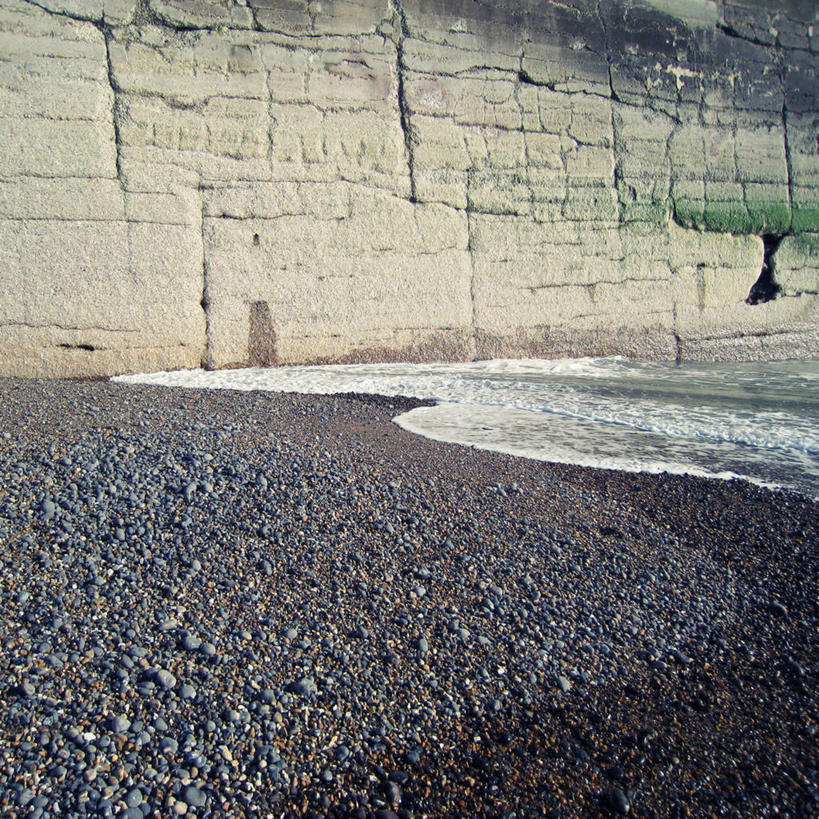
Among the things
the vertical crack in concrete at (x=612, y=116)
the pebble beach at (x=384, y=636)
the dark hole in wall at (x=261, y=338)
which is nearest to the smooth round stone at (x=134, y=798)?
the pebble beach at (x=384, y=636)

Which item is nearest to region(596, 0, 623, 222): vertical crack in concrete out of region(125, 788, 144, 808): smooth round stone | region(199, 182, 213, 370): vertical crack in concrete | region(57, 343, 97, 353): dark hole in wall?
region(199, 182, 213, 370): vertical crack in concrete

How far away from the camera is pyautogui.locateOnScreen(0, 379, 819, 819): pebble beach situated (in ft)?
5.08

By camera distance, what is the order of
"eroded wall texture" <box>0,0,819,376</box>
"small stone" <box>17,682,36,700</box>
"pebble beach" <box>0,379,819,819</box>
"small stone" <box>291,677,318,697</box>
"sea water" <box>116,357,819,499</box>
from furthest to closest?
"eroded wall texture" <box>0,0,819,376</box>
"sea water" <box>116,357,819,499</box>
"small stone" <box>291,677,318,697</box>
"small stone" <box>17,682,36,700</box>
"pebble beach" <box>0,379,819,819</box>

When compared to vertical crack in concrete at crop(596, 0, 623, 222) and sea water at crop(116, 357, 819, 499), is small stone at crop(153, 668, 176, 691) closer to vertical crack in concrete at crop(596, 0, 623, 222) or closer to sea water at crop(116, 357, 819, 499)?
sea water at crop(116, 357, 819, 499)

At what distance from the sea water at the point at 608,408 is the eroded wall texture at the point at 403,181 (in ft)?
0.84

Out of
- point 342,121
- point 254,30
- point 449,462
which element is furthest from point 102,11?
point 449,462

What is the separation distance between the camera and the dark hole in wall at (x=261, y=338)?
5164 millimetres

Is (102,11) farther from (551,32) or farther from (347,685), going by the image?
(347,685)

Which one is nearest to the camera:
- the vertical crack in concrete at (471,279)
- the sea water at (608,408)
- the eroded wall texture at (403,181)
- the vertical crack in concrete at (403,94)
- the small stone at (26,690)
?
the small stone at (26,690)

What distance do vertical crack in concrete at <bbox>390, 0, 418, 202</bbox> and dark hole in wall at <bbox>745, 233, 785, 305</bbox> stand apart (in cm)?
330

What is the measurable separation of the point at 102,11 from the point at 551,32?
3166mm

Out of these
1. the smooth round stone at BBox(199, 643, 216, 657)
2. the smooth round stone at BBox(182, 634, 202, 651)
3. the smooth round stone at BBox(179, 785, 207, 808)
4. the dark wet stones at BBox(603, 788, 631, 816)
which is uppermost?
the smooth round stone at BBox(182, 634, 202, 651)

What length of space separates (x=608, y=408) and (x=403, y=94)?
8.68ft

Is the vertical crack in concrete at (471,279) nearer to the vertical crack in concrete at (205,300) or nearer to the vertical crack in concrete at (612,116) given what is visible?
the vertical crack in concrete at (612,116)
